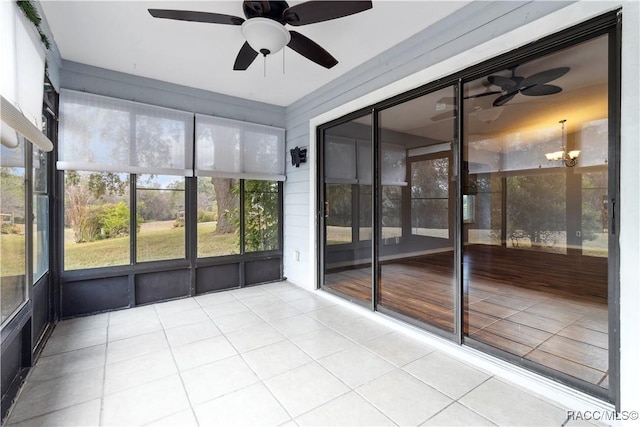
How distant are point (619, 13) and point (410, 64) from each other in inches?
60.0

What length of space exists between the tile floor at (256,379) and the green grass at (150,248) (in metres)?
0.69

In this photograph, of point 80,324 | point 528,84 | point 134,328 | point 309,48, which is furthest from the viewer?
point 80,324

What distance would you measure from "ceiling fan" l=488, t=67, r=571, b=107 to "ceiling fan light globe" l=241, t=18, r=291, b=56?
183 centimetres

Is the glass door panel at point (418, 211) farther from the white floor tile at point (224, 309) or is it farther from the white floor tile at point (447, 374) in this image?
the white floor tile at point (224, 309)

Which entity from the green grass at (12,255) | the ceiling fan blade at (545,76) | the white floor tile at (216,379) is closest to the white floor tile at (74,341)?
the green grass at (12,255)

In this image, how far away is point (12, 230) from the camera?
6.89ft

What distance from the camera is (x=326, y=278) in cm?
432

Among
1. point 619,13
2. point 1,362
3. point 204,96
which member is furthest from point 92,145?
point 619,13

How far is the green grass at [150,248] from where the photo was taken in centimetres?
344

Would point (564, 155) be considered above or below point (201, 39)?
below

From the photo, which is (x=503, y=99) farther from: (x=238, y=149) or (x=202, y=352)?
(x=202, y=352)

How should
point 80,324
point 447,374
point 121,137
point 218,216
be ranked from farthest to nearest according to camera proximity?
point 218,216
point 121,137
point 80,324
point 447,374

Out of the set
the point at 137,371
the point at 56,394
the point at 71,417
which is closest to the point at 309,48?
the point at 137,371

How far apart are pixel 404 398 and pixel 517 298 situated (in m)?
2.87
